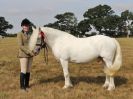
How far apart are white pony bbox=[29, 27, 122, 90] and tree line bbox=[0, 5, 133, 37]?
79.8 meters

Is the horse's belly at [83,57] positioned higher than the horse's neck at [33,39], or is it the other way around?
the horse's neck at [33,39]

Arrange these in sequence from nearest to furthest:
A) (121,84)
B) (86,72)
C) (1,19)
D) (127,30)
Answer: (121,84) → (86,72) → (127,30) → (1,19)

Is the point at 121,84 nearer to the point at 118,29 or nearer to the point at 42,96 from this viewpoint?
the point at 42,96

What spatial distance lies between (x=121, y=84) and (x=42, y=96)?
124 inches

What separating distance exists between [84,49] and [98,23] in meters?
91.0

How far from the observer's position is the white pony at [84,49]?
1127 cm

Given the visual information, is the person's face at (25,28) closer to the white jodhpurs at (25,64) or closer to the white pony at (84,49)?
the white pony at (84,49)

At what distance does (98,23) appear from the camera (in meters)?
102

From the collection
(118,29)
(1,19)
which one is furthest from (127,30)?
(1,19)

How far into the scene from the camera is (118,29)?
98.6 metres

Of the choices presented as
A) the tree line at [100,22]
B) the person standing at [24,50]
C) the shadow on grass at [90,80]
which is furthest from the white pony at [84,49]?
the tree line at [100,22]

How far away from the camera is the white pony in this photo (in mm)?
11266

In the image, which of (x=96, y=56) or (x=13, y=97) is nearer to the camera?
(x=13, y=97)

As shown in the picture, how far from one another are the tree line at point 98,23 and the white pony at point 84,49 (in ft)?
262
